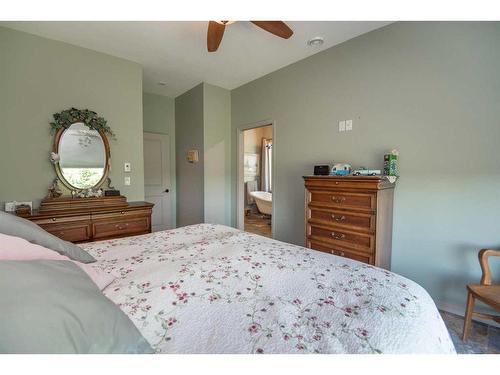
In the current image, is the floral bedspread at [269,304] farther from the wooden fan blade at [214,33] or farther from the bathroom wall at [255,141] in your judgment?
the bathroom wall at [255,141]

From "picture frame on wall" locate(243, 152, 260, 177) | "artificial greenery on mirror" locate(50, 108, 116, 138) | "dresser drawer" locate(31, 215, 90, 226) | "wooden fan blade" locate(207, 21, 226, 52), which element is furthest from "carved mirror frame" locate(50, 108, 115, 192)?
"picture frame on wall" locate(243, 152, 260, 177)

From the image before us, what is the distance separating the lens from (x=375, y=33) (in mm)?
2189

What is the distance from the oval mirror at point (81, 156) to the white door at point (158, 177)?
1.32m

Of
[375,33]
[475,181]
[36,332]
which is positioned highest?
[375,33]

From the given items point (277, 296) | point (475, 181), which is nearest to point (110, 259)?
point (277, 296)

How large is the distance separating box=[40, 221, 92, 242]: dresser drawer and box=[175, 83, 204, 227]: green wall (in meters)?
1.66

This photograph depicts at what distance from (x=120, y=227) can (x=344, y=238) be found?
7.65ft

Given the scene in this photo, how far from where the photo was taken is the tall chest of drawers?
1.84 m

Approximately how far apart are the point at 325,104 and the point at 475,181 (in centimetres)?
157

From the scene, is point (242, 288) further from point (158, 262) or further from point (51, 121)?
point (51, 121)

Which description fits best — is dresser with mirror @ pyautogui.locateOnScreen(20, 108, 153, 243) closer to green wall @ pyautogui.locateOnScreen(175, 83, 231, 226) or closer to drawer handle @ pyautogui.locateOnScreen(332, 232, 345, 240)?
green wall @ pyautogui.locateOnScreen(175, 83, 231, 226)

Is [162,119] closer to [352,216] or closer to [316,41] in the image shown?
[316,41]

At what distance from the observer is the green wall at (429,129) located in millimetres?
1686

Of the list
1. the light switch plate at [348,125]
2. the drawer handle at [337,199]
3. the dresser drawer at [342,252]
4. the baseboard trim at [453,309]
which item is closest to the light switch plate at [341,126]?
the light switch plate at [348,125]
